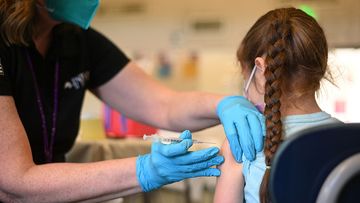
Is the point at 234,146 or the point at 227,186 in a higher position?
the point at 234,146

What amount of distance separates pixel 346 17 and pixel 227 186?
2.97 metres

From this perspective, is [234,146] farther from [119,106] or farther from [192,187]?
[192,187]

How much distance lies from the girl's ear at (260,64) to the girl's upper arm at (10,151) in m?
0.63

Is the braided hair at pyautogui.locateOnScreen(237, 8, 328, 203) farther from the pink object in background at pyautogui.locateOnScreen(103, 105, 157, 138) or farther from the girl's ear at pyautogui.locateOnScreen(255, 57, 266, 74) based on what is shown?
the pink object in background at pyautogui.locateOnScreen(103, 105, 157, 138)

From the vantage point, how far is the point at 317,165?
76cm

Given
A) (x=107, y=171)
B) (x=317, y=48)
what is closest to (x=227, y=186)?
(x=107, y=171)

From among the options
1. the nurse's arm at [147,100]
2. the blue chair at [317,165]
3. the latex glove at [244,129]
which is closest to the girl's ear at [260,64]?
the latex glove at [244,129]

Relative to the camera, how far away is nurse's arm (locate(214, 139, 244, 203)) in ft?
3.51

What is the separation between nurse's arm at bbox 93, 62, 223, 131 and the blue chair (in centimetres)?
76

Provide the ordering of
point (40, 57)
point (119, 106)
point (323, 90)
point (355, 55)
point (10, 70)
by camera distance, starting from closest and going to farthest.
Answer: point (323, 90), point (10, 70), point (40, 57), point (119, 106), point (355, 55)

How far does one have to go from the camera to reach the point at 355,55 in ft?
10.7

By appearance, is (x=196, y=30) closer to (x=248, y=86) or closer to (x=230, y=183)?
(x=248, y=86)

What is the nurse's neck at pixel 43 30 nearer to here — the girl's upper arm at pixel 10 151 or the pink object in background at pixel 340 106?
the girl's upper arm at pixel 10 151

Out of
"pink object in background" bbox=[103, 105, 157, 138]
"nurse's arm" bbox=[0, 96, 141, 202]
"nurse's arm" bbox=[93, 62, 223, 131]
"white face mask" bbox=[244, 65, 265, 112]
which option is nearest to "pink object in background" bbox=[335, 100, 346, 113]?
"pink object in background" bbox=[103, 105, 157, 138]
